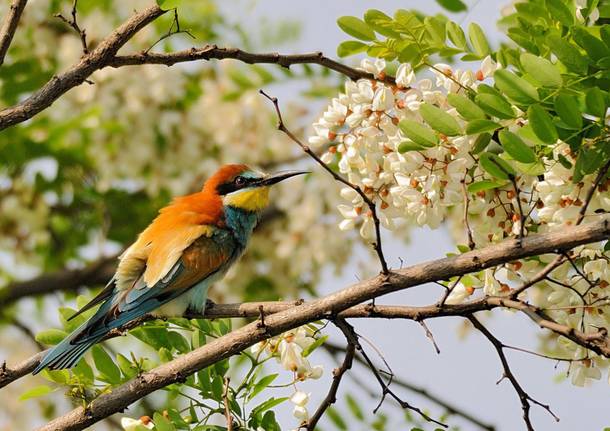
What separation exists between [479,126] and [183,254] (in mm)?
1693

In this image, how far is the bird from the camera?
10.8 feet

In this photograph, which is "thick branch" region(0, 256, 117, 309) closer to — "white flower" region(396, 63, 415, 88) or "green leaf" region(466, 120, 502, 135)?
"white flower" region(396, 63, 415, 88)

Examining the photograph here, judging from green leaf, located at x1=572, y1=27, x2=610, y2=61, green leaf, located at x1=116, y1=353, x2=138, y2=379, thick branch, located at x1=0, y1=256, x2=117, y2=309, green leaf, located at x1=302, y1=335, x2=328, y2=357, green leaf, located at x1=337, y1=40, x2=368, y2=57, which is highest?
thick branch, located at x1=0, y1=256, x2=117, y2=309

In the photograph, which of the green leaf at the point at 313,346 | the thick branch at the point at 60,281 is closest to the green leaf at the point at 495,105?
the green leaf at the point at 313,346

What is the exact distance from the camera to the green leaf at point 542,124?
2141 millimetres

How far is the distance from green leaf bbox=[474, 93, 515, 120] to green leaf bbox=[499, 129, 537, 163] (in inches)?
2.3

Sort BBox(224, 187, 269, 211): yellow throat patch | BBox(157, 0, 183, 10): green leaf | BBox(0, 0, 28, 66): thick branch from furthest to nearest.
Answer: BBox(224, 187, 269, 211): yellow throat patch → BBox(0, 0, 28, 66): thick branch → BBox(157, 0, 183, 10): green leaf

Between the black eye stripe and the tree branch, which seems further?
the black eye stripe

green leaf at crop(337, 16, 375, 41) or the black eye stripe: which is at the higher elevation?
the black eye stripe

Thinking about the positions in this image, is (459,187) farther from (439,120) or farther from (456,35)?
(456,35)

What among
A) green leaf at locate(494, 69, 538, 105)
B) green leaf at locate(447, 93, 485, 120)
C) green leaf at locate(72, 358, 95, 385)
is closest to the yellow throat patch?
green leaf at locate(72, 358, 95, 385)

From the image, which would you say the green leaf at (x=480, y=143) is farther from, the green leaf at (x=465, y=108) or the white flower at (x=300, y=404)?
the white flower at (x=300, y=404)

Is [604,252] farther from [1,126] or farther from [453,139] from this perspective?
[1,126]

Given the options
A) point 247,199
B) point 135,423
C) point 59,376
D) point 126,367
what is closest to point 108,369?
point 126,367
